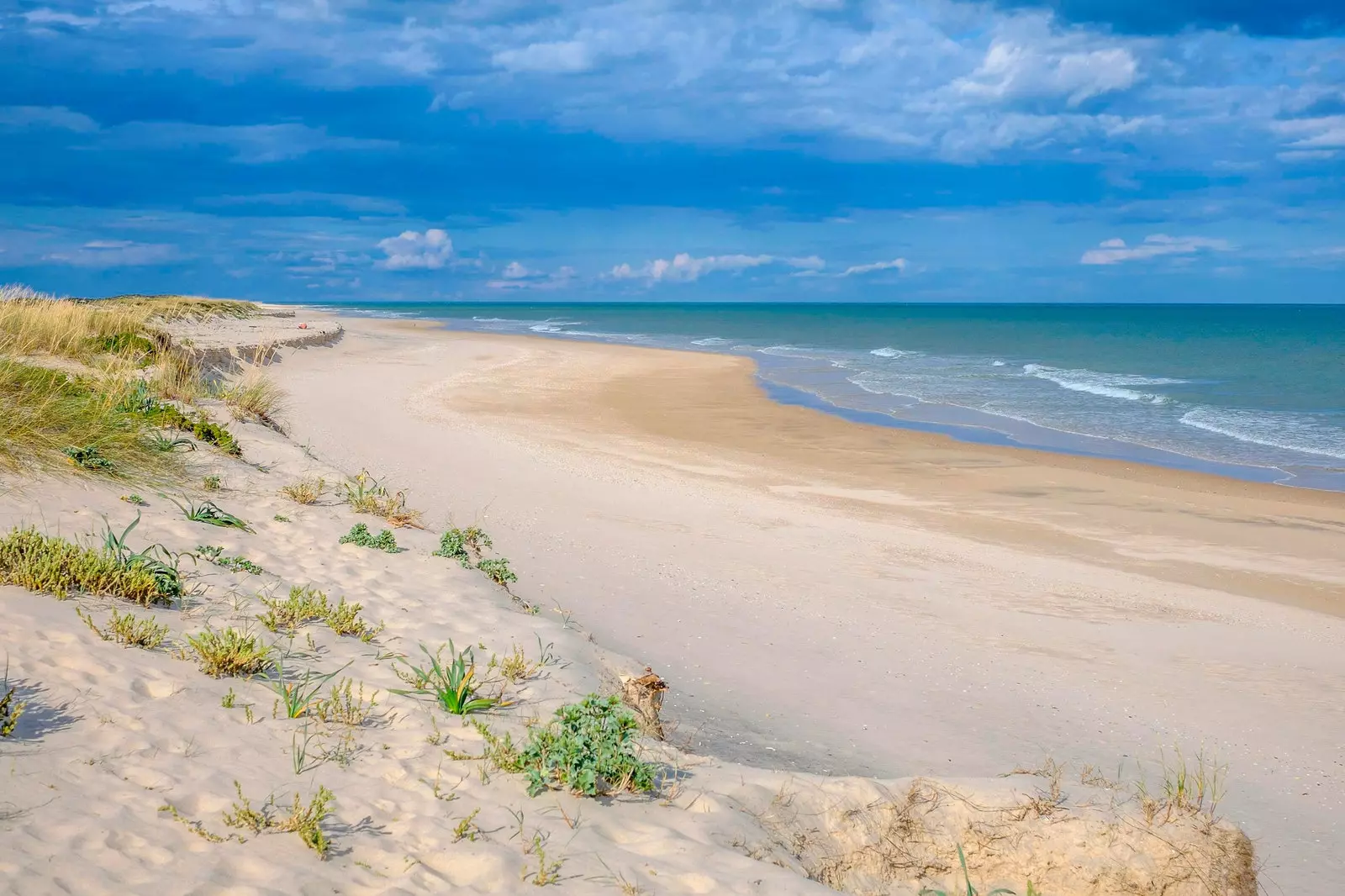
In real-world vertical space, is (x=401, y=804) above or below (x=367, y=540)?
below

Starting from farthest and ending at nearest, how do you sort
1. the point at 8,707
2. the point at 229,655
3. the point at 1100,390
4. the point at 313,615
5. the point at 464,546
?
the point at 1100,390, the point at 464,546, the point at 313,615, the point at 229,655, the point at 8,707

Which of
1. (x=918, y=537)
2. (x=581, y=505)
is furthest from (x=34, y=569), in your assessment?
(x=918, y=537)

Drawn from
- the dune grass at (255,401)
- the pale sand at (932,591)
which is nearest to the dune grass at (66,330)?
the dune grass at (255,401)

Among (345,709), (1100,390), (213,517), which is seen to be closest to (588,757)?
(345,709)

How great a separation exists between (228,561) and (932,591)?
242 inches

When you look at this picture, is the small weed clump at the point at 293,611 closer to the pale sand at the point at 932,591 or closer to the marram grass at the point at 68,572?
the marram grass at the point at 68,572

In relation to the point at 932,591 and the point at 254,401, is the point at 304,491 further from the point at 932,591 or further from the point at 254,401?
the point at 932,591

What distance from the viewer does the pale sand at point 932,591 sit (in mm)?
5922

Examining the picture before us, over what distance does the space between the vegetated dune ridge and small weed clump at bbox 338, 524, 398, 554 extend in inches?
76.0

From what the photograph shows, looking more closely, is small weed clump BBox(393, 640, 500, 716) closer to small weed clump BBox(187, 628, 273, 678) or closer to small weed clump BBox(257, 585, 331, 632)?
small weed clump BBox(187, 628, 273, 678)

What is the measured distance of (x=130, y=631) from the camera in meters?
5.03

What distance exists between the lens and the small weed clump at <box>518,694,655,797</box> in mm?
4113

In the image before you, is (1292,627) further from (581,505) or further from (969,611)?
(581,505)

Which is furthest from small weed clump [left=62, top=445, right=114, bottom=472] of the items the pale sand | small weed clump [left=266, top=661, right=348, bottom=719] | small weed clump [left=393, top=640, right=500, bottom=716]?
small weed clump [left=393, top=640, right=500, bottom=716]
